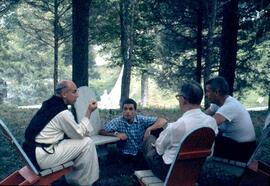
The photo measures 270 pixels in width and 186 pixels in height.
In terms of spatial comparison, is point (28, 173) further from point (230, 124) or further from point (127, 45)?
point (127, 45)

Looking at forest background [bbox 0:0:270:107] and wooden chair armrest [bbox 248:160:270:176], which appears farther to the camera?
forest background [bbox 0:0:270:107]

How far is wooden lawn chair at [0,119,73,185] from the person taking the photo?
427 centimetres

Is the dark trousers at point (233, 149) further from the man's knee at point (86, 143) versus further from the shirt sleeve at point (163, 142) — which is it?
the man's knee at point (86, 143)

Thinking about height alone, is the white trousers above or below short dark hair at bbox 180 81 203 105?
below

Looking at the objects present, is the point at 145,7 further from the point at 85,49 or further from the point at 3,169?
the point at 3,169

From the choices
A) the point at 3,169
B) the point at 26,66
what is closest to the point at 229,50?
the point at 3,169

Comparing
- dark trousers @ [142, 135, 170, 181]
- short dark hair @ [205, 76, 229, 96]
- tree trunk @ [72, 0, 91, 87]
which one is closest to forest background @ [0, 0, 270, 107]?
tree trunk @ [72, 0, 91, 87]

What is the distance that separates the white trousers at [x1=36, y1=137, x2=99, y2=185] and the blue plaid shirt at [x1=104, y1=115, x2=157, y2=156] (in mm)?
1308

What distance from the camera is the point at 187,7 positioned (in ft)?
50.2

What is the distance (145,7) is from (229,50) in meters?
4.82

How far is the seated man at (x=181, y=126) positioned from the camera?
13.7 feet

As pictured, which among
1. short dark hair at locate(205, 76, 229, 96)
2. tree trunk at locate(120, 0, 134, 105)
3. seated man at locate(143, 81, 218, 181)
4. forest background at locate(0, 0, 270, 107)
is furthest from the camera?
tree trunk at locate(120, 0, 134, 105)

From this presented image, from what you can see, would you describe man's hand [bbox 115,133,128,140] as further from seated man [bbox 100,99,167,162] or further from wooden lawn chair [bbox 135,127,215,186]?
wooden lawn chair [bbox 135,127,215,186]

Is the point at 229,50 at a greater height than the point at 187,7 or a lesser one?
lesser
